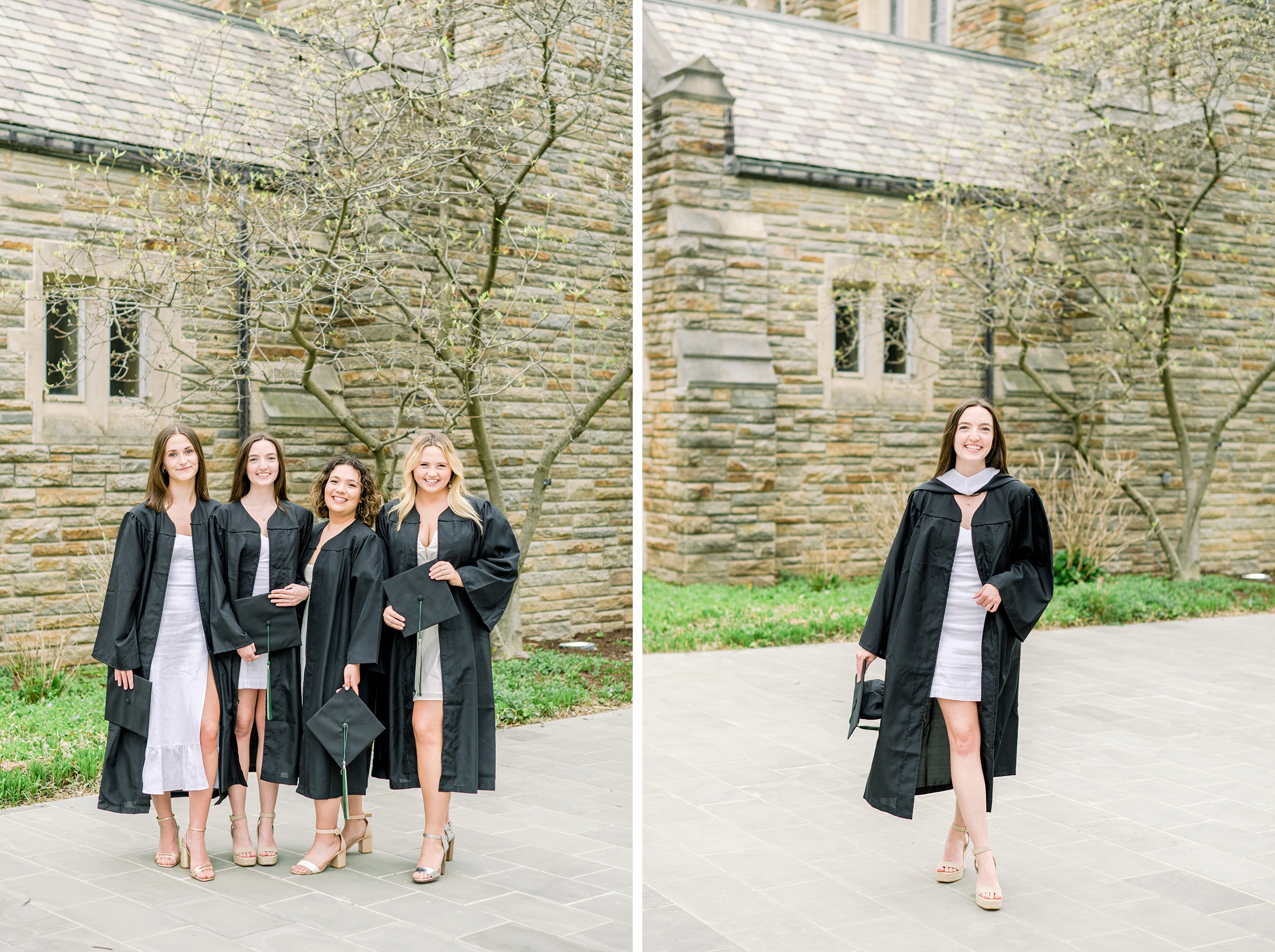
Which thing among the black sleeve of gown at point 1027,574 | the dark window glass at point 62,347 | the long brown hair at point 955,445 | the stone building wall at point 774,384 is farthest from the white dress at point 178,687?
the stone building wall at point 774,384

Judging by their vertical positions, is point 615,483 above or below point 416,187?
below

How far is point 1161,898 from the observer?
4645 mm

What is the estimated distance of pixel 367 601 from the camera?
4.80 metres

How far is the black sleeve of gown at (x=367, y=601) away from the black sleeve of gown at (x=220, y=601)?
0.45 m

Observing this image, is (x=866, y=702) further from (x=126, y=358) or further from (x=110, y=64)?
(x=110, y=64)

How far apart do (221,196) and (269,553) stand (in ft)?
14.9

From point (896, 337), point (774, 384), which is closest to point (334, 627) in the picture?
point (774, 384)

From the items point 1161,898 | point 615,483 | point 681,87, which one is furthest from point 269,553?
point 681,87

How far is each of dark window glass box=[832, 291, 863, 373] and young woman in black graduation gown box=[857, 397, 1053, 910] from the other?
875cm

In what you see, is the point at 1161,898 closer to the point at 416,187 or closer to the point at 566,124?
the point at 566,124

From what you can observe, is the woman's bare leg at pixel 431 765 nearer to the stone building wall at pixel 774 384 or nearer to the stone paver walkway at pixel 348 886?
the stone paver walkway at pixel 348 886

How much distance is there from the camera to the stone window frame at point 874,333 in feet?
43.2

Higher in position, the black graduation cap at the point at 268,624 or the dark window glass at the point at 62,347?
the dark window glass at the point at 62,347

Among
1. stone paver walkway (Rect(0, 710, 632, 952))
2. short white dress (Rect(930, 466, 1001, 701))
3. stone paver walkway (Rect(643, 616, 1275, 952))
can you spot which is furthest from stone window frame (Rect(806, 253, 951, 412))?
short white dress (Rect(930, 466, 1001, 701))
